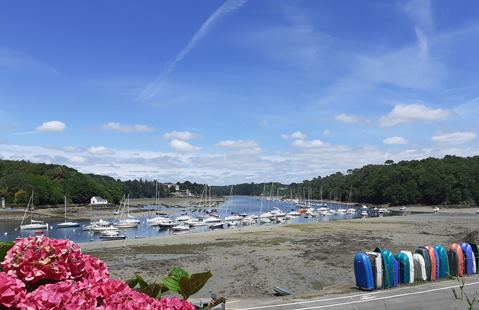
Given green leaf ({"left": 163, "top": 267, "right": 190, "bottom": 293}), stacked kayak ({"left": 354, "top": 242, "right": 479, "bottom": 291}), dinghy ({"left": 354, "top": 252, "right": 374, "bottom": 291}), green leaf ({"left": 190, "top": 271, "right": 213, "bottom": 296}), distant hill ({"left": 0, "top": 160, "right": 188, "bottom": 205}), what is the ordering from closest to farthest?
green leaf ({"left": 190, "top": 271, "right": 213, "bottom": 296})
green leaf ({"left": 163, "top": 267, "right": 190, "bottom": 293})
dinghy ({"left": 354, "top": 252, "right": 374, "bottom": 291})
stacked kayak ({"left": 354, "top": 242, "right": 479, "bottom": 291})
distant hill ({"left": 0, "top": 160, "right": 188, "bottom": 205})

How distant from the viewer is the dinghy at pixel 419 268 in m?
20.1

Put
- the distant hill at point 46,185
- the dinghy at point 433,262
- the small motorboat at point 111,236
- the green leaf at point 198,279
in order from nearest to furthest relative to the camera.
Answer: the green leaf at point 198,279 → the dinghy at point 433,262 → the small motorboat at point 111,236 → the distant hill at point 46,185

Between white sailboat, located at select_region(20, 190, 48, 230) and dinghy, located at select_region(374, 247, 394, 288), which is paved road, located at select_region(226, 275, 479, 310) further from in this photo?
white sailboat, located at select_region(20, 190, 48, 230)

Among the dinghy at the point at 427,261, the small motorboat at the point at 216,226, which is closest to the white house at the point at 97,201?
the small motorboat at the point at 216,226

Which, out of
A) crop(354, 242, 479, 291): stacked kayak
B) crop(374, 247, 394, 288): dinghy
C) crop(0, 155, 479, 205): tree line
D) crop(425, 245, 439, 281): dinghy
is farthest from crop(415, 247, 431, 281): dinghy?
crop(0, 155, 479, 205): tree line

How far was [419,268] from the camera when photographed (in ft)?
66.2

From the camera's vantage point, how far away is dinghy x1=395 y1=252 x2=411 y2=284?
1969 centimetres

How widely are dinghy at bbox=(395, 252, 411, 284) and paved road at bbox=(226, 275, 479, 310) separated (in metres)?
0.67

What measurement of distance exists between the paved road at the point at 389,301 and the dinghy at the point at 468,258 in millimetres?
1839

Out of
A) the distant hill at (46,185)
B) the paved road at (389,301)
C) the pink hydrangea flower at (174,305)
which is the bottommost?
the paved road at (389,301)

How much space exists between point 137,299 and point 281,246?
44259mm

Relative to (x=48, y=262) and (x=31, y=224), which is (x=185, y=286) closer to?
(x=48, y=262)

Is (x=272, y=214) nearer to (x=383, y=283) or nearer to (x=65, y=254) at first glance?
(x=383, y=283)

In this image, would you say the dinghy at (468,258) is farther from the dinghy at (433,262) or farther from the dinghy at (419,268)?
the dinghy at (419,268)
